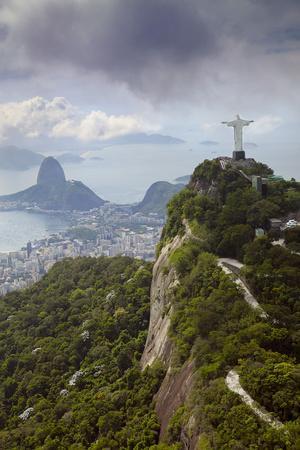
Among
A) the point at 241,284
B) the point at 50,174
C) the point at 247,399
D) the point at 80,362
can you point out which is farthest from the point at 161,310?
the point at 50,174

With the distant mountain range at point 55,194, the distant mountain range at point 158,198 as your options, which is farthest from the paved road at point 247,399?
the distant mountain range at point 55,194

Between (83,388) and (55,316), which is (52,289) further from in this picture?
(83,388)

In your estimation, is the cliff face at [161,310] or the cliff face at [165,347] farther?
the cliff face at [161,310]

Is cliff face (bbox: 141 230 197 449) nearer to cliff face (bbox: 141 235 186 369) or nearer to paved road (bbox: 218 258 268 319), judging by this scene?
cliff face (bbox: 141 235 186 369)

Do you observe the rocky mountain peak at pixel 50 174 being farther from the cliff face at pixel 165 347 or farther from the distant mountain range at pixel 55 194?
the cliff face at pixel 165 347

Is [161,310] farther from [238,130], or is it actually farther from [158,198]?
[158,198]

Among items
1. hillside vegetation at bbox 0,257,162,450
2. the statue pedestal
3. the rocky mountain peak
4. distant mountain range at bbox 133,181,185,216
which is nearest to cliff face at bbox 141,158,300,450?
hillside vegetation at bbox 0,257,162,450
